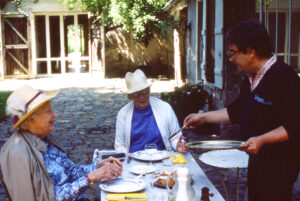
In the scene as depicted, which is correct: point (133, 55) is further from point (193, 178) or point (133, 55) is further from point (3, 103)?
point (193, 178)

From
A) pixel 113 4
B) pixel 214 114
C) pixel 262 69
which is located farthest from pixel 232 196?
pixel 113 4

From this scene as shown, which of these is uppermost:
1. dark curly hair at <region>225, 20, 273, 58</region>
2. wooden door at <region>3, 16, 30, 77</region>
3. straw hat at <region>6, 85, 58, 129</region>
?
wooden door at <region>3, 16, 30, 77</region>

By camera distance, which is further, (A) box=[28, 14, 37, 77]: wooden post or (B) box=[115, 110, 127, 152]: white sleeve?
(A) box=[28, 14, 37, 77]: wooden post

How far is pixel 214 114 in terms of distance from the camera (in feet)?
11.7

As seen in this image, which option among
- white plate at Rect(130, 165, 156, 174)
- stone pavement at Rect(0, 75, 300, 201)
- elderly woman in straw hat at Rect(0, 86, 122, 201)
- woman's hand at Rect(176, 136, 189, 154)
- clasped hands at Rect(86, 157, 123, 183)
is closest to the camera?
elderly woman in straw hat at Rect(0, 86, 122, 201)

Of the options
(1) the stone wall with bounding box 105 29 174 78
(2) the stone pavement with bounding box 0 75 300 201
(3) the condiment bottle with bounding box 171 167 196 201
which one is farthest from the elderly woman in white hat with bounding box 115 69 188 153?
(1) the stone wall with bounding box 105 29 174 78

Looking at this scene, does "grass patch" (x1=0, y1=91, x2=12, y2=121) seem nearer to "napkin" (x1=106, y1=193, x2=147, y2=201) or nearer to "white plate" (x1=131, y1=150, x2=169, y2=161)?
"white plate" (x1=131, y1=150, x2=169, y2=161)

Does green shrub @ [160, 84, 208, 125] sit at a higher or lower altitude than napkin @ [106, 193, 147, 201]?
higher

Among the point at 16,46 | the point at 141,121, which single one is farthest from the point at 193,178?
the point at 16,46

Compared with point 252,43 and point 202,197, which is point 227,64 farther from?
point 202,197

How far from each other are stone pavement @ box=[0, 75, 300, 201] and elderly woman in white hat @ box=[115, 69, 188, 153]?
8.6 inches

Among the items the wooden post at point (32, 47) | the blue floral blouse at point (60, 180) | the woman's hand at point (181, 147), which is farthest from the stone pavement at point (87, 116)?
the blue floral blouse at point (60, 180)

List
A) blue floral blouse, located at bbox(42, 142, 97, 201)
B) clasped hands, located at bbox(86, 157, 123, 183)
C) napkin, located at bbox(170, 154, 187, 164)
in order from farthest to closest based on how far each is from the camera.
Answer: napkin, located at bbox(170, 154, 187, 164)
clasped hands, located at bbox(86, 157, 123, 183)
blue floral blouse, located at bbox(42, 142, 97, 201)

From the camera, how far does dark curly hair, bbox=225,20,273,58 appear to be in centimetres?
280
